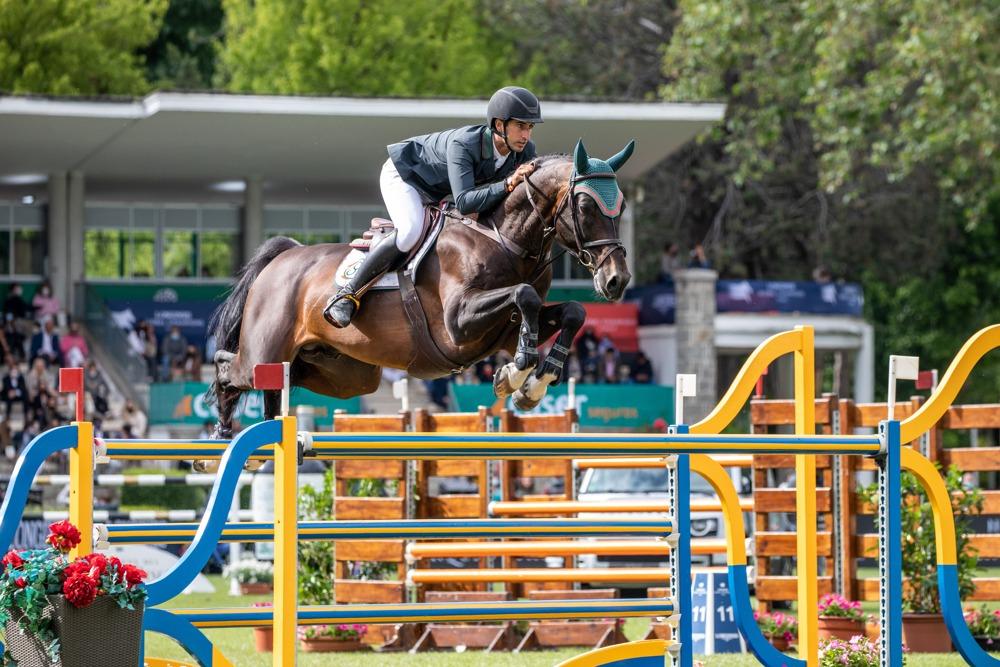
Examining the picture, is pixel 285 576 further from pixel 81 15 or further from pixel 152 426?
pixel 81 15

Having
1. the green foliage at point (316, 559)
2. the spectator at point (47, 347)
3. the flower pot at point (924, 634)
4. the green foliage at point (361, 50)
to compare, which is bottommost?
the flower pot at point (924, 634)

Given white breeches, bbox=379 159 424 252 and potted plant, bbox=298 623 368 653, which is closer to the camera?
white breeches, bbox=379 159 424 252

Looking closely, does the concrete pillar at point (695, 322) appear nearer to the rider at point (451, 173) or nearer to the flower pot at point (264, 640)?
the flower pot at point (264, 640)

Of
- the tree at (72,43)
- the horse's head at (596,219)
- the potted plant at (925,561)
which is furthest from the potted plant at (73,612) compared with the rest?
the tree at (72,43)

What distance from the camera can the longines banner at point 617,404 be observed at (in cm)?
2117

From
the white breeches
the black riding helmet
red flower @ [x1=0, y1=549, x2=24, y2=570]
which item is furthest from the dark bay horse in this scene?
red flower @ [x1=0, y1=549, x2=24, y2=570]

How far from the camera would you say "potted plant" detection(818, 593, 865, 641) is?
26.4 ft

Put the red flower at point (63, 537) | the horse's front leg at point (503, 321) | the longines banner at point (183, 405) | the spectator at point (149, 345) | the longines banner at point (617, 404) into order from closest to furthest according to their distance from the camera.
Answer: the red flower at point (63, 537) → the horse's front leg at point (503, 321) → the longines banner at point (183, 405) → the longines banner at point (617, 404) → the spectator at point (149, 345)

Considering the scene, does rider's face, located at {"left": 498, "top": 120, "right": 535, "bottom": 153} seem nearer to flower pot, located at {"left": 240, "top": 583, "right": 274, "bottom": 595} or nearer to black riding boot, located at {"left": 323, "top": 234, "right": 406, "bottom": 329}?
black riding boot, located at {"left": 323, "top": 234, "right": 406, "bottom": 329}

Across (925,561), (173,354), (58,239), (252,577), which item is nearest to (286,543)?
(925,561)

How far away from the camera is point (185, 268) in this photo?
1060 inches

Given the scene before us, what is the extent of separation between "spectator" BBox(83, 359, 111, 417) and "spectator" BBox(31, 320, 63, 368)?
79 centimetres

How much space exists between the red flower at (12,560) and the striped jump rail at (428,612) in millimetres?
463

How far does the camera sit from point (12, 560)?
162 inches
